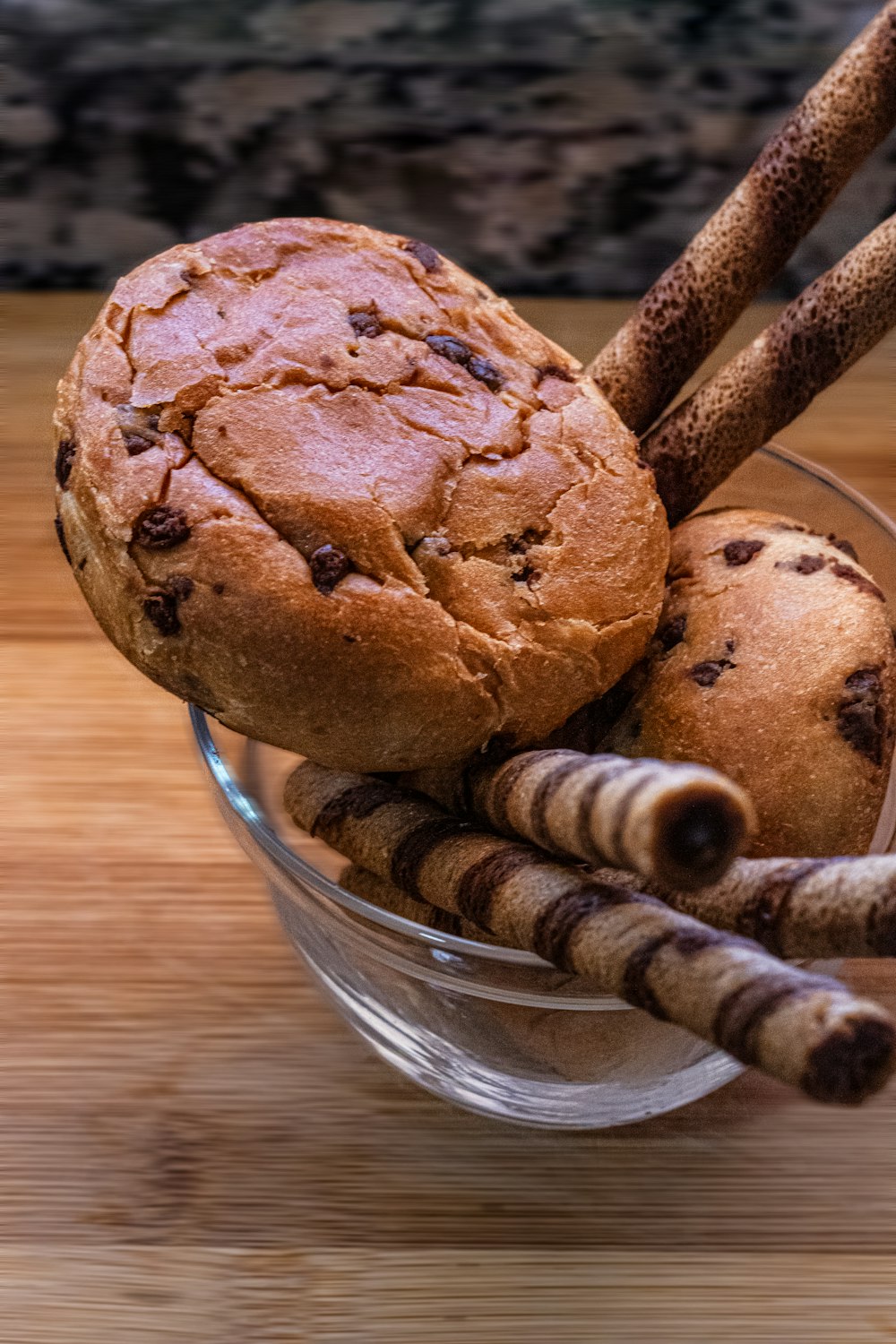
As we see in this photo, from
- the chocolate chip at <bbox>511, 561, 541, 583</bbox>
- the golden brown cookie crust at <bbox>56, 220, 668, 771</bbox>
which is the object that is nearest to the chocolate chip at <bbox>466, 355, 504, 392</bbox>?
the golden brown cookie crust at <bbox>56, 220, 668, 771</bbox>

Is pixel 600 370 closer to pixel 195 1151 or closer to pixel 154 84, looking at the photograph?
pixel 195 1151

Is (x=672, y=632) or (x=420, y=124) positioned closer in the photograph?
(x=672, y=632)

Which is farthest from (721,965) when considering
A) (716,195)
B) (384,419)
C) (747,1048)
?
(716,195)

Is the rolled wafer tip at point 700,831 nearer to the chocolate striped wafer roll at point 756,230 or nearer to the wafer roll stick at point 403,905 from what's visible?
the wafer roll stick at point 403,905

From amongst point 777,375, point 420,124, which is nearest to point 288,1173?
point 777,375

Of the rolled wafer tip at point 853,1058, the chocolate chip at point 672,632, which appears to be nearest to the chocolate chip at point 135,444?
the chocolate chip at point 672,632

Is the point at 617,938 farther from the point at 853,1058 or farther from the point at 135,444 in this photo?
the point at 135,444
